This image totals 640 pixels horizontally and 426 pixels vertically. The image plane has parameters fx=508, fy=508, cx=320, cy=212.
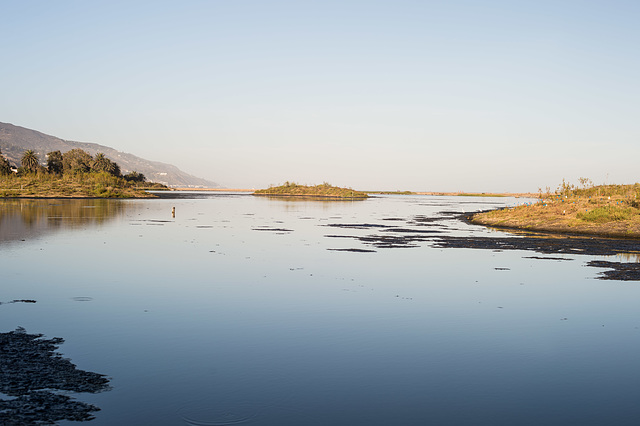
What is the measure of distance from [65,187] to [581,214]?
129723 mm

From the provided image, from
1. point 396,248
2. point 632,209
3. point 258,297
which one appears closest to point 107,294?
point 258,297

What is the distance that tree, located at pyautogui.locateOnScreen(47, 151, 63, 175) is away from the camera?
607ft

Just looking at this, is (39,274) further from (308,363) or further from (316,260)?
(308,363)

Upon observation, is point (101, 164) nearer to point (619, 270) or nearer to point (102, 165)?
point (102, 165)

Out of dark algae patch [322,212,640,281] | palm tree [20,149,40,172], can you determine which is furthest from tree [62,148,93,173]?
dark algae patch [322,212,640,281]

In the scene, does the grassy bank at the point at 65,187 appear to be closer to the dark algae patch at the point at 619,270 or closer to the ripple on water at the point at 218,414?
the dark algae patch at the point at 619,270

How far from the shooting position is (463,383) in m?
10.4

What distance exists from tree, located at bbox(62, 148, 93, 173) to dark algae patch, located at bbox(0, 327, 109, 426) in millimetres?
181018

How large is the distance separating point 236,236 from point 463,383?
3403 centimetres

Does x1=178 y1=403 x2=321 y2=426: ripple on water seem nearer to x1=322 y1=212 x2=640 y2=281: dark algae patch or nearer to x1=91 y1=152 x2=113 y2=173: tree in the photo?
x1=322 y1=212 x2=640 y2=281: dark algae patch

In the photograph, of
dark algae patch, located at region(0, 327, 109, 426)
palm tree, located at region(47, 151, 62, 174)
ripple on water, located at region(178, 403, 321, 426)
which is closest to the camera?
dark algae patch, located at region(0, 327, 109, 426)

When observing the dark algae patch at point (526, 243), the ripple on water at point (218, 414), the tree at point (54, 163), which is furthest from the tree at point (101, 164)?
the ripple on water at point (218, 414)

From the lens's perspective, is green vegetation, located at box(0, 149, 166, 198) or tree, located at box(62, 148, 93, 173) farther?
tree, located at box(62, 148, 93, 173)

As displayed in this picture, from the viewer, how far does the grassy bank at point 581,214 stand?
46800 mm
